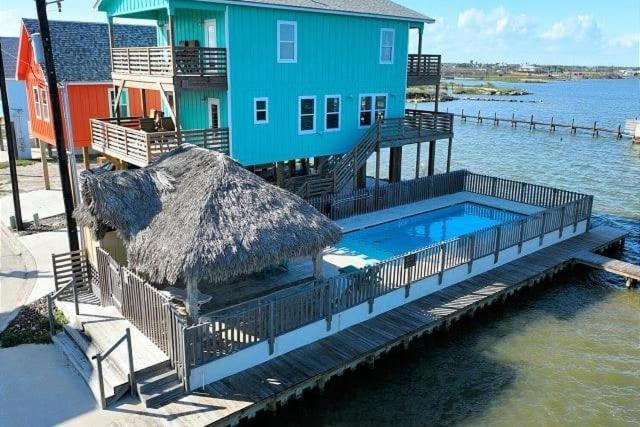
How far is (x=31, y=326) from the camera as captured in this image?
1409 cm

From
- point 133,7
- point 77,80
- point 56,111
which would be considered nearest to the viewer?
point 56,111

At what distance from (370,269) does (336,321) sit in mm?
1597

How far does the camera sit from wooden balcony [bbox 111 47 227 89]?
692 inches

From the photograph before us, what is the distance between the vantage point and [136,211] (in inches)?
A: 506

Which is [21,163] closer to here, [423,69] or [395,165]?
[395,165]

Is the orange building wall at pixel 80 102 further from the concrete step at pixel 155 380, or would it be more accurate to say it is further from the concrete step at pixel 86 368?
the concrete step at pixel 155 380

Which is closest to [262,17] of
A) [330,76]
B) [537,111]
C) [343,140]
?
[330,76]

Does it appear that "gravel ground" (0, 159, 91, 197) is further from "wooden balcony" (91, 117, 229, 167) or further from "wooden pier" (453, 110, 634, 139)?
"wooden pier" (453, 110, 634, 139)

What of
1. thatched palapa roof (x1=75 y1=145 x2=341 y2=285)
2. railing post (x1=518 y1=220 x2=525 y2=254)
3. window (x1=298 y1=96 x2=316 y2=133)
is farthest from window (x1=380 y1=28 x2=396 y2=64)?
thatched palapa roof (x1=75 y1=145 x2=341 y2=285)

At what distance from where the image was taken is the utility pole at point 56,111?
13.4m

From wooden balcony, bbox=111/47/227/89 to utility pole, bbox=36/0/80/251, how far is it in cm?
414

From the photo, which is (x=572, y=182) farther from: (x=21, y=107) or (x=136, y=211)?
(x=21, y=107)

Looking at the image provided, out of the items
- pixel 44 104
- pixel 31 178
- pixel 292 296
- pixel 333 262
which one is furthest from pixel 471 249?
pixel 31 178

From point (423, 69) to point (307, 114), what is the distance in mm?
7594
